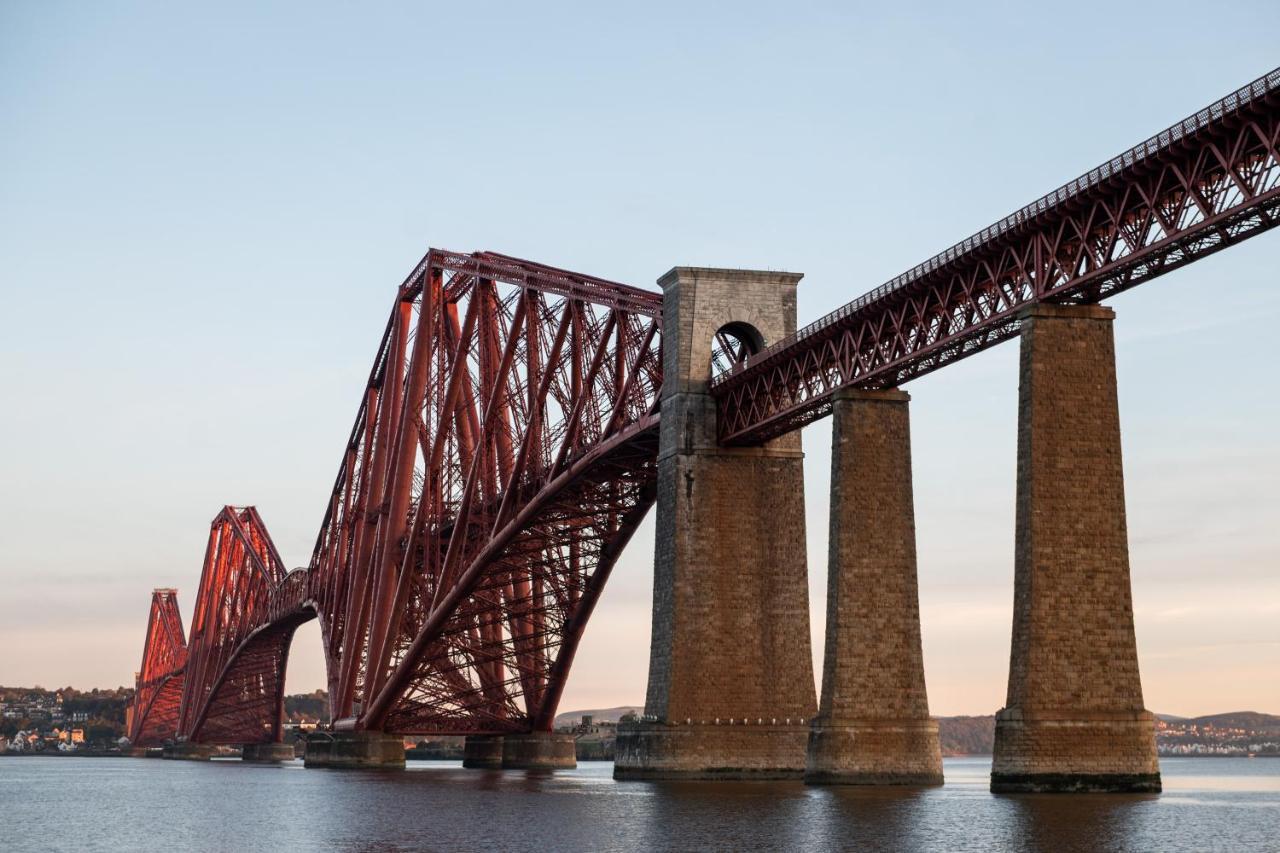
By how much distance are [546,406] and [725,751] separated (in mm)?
24294

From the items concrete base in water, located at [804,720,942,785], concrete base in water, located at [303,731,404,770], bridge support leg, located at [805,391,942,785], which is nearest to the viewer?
concrete base in water, located at [804,720,942,785]

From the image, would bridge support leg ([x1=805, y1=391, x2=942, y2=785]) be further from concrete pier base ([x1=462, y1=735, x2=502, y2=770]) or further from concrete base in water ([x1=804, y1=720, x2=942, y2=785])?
concrete pier base ([x1=462, y1=735, x2=502, y2=770])

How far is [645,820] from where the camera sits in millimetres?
49438

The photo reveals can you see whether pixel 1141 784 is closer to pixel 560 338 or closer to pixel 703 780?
pixel 703 780

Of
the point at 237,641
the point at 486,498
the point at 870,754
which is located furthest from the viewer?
the point at 237,641

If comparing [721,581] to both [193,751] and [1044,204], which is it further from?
[193,751]

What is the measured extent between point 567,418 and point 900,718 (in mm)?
29026

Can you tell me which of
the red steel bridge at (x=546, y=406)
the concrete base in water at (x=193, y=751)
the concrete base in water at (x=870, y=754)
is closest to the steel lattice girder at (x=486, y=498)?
the red steel bridge at (x=546, y=406)

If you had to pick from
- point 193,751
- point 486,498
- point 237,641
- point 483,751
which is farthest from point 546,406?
point 193,751

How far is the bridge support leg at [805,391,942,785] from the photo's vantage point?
58281 millimetres

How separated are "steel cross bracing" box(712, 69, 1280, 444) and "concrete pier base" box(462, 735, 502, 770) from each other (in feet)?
147

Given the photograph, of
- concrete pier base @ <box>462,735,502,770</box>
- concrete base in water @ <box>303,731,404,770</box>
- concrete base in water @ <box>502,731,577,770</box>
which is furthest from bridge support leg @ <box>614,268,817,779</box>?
concrete pier base @ <box>462,735,502,770</box>

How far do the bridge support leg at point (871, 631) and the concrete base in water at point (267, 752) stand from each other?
120654 mm

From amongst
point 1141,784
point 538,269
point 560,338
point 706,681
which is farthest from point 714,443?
point 1141,784
